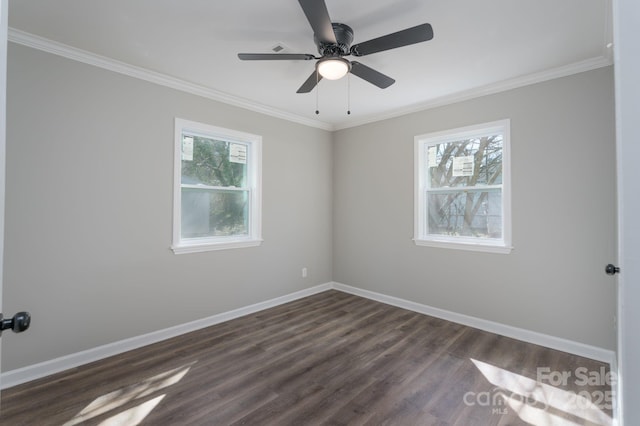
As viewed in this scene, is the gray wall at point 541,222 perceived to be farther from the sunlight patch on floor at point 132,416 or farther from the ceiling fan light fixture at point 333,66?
the sunlight patch on floor at point 132,416

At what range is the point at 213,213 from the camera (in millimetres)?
3592

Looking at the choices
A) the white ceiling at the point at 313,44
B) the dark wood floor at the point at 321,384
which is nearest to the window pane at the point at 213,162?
the white ceiling at the point at 313,44

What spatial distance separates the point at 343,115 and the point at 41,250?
3.69 metres

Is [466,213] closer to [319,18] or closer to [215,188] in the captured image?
[319,18]

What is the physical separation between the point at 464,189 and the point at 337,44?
2.39 m

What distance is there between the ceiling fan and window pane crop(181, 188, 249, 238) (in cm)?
183

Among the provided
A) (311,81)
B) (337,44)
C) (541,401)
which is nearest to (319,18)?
(337,44)

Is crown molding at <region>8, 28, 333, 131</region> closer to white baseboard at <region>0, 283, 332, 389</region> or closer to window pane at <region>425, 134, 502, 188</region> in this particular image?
window pane at <region>425, 134, 502, 188</region>

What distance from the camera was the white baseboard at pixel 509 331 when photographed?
2.66 m

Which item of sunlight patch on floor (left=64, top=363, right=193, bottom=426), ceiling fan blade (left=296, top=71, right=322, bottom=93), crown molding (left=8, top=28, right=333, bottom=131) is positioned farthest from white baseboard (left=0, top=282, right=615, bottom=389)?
ceiling fan blade (left=296, top=71, right=322, bottom=93)

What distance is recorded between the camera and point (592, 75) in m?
2.67

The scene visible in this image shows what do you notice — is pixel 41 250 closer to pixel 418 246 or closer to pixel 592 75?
pixel 418 246

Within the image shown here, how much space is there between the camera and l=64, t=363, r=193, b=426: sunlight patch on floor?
6.41 ft

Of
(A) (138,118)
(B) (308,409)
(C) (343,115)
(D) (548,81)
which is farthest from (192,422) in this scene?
(D) (548,81)
